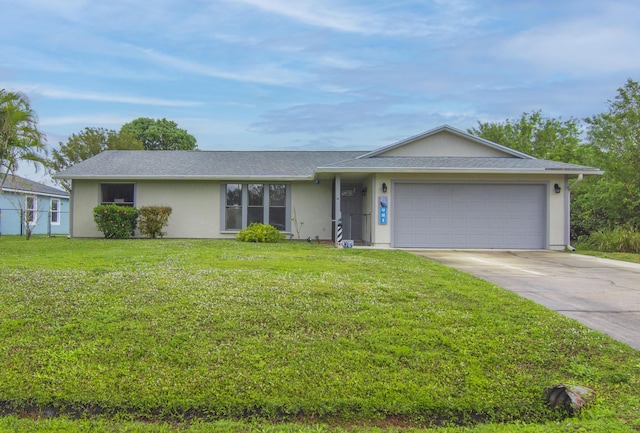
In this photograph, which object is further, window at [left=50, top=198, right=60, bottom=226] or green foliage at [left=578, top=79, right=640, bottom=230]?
window at [left=50, top=198, right=60, bottom=226]

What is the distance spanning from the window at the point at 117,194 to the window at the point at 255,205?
3.81 metres

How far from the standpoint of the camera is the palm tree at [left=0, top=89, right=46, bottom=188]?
1216cm

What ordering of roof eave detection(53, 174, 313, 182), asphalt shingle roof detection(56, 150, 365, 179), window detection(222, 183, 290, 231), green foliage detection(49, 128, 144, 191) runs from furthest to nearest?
green foliage detection(49, 128, 144, 191)
window detection(222, 183, 290, 231)
asphalt shingle roof detection(56, 150, 365, 179)
roof eave detection(53, 174, 313, 182)

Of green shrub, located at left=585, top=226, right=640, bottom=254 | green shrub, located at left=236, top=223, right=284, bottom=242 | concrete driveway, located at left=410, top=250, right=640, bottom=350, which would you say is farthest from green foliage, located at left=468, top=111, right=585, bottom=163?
green shrub, located at left=236, top=223, right=284, bottom=242

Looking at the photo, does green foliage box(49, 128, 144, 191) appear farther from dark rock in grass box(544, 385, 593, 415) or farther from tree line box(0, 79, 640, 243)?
dark rock in grass box(544, 385, 593, 415)

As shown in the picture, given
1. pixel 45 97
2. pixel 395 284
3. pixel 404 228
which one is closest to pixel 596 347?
pixel 395 284

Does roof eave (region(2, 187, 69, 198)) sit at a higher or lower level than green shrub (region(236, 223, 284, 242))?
higher

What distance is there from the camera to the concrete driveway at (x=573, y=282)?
4844 mm

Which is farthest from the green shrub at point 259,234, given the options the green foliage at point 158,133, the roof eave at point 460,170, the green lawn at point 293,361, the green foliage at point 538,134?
the green foliage at point 158,133

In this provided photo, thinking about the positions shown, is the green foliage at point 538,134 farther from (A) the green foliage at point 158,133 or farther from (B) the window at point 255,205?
(A) the green foliage at point 158,133

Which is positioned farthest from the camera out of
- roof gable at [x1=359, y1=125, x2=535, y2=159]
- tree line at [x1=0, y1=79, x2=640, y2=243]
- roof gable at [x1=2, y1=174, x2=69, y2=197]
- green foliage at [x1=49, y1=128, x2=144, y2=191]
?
green foliage at [x1=49, y1=128, x2=144, y2=191]

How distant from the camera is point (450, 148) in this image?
573 inches

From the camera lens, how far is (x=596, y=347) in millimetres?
3857

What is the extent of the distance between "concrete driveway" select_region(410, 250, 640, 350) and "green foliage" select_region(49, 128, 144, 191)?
25232 millimetres
